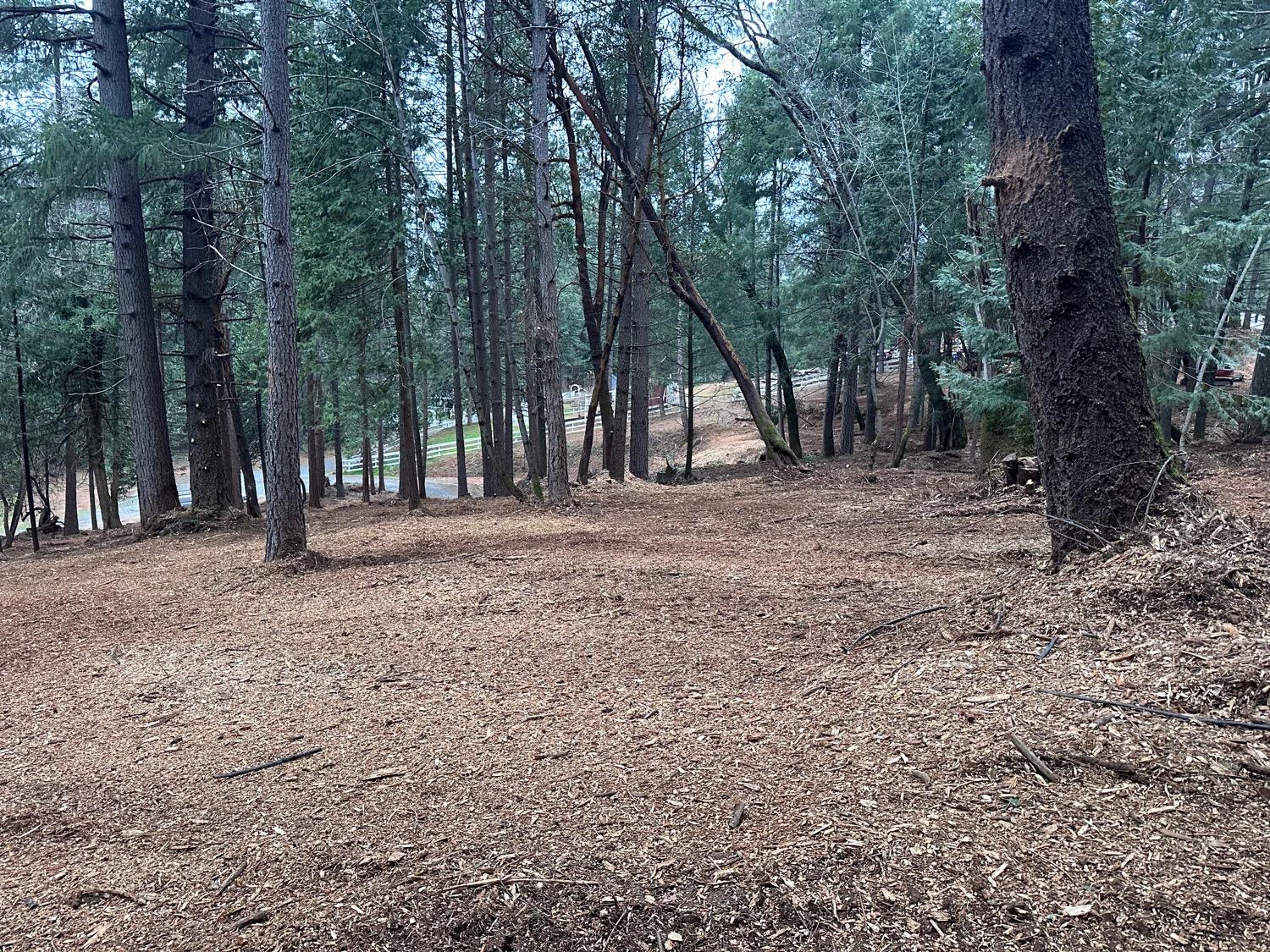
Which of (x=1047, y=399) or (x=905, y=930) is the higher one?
(x=1047, y=399)

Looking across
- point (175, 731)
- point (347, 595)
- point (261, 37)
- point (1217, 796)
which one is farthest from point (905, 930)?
point (261, 37)

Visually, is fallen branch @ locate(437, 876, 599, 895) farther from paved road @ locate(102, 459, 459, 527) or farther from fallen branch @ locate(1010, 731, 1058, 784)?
paved road @ locate(102, 459, 459, 527)

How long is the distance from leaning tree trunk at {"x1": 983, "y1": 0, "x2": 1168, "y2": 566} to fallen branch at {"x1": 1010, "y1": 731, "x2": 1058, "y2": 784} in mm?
1419

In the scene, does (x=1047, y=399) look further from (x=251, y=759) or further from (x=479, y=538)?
(x=479, y=538)

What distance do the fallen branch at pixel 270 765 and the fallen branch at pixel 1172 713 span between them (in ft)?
9.45

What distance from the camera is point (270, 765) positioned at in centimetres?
306

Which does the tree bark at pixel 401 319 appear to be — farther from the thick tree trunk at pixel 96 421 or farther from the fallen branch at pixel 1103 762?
the fallen branch at pixel 1103 762

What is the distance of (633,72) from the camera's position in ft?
45.7

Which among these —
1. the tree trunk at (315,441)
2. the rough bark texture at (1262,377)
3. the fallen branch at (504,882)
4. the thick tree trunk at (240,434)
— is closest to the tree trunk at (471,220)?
the tree trunk at (315,441)

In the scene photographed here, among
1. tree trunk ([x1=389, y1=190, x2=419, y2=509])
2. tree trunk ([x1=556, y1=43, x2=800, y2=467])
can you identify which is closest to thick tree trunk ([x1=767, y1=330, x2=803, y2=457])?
tree trunk ([x1=556, y1=43, x2=800, y2=467])

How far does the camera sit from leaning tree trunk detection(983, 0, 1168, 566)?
3410 millimetres

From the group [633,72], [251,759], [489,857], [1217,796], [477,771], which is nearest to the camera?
[1217,796]

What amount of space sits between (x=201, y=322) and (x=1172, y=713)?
43.3 feet

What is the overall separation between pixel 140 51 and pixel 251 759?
14.5 m
